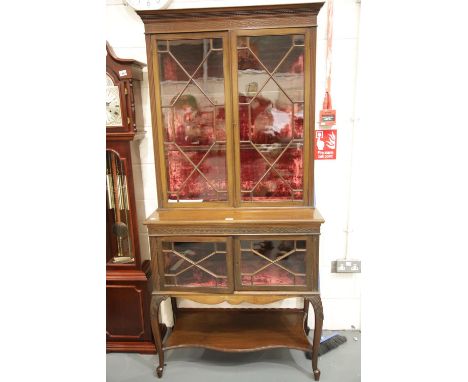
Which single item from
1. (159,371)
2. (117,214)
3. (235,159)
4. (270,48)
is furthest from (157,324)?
(270,48)

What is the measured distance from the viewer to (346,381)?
1.84 metres

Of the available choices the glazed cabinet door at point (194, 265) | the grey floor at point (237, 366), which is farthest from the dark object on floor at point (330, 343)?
the glazed cabinet door at point (194, 265)

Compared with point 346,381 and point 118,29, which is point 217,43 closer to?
point 118,29

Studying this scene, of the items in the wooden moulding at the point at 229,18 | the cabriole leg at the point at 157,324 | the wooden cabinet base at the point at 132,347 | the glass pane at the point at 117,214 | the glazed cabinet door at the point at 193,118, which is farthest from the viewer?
the wooden cabinet base at the point at 132,347

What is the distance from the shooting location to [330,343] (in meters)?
2.10

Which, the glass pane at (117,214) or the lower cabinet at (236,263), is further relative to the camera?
the glass pane at (117,214)

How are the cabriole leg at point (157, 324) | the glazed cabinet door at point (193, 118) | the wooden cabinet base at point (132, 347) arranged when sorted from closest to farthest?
1. the glazed cabinet door at point (193, 118)
2. the cabriole leg at point (157, 324)
3. the wooden cabinet base at point (132, 347)

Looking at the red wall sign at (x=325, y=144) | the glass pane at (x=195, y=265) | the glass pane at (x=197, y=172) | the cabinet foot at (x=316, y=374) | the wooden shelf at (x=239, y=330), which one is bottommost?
the cabinet foot at (x=316, y=374)

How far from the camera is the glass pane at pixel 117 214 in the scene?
79.2 inches

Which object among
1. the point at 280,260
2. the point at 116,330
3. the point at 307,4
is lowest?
the point at 116,330

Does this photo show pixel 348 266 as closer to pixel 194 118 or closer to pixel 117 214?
pixel 194 118

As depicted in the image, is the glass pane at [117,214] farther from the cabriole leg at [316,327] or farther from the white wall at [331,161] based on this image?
the cabriole leg at [316,327]

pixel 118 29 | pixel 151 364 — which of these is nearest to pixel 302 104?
pixel 118 29

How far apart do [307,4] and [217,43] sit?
48 centimetres
